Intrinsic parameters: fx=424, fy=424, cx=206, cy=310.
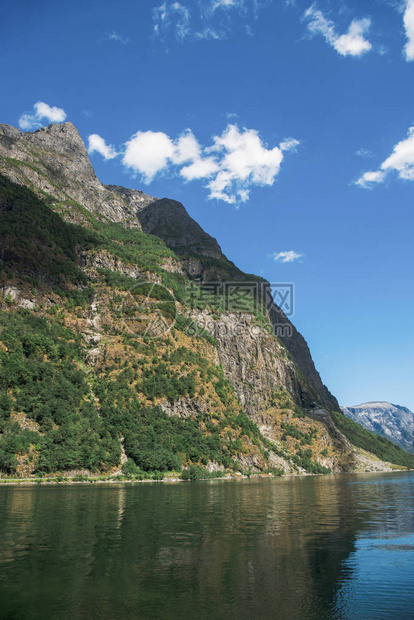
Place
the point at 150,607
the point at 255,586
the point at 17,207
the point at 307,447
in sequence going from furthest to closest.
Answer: the point at 307,447 → the point at 17,207 → the point at 255,586 → the point at 150,607

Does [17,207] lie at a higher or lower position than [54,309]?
higher

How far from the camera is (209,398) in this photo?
468ft

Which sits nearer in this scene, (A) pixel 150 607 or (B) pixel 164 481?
(A) pixel 150 607

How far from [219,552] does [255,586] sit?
732 centimetres

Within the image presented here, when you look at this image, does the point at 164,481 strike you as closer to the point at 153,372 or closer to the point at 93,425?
the point at 93,425

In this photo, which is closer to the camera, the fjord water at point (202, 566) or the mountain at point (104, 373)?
the fjord water at point (202, 566)

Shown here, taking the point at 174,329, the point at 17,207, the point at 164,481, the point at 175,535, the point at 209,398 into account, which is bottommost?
the point at 164,481

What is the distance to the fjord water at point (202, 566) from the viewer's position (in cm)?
1603

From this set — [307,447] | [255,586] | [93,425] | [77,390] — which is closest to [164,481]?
[93,425]

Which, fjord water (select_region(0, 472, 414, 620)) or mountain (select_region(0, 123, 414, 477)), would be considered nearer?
fjord water (select_region(0, 472, 414, 620))

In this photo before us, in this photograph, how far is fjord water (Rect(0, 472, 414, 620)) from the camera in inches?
631

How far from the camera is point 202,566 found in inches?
870

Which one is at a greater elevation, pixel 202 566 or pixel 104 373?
pixel 104 373

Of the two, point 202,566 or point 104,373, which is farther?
point 104,373
